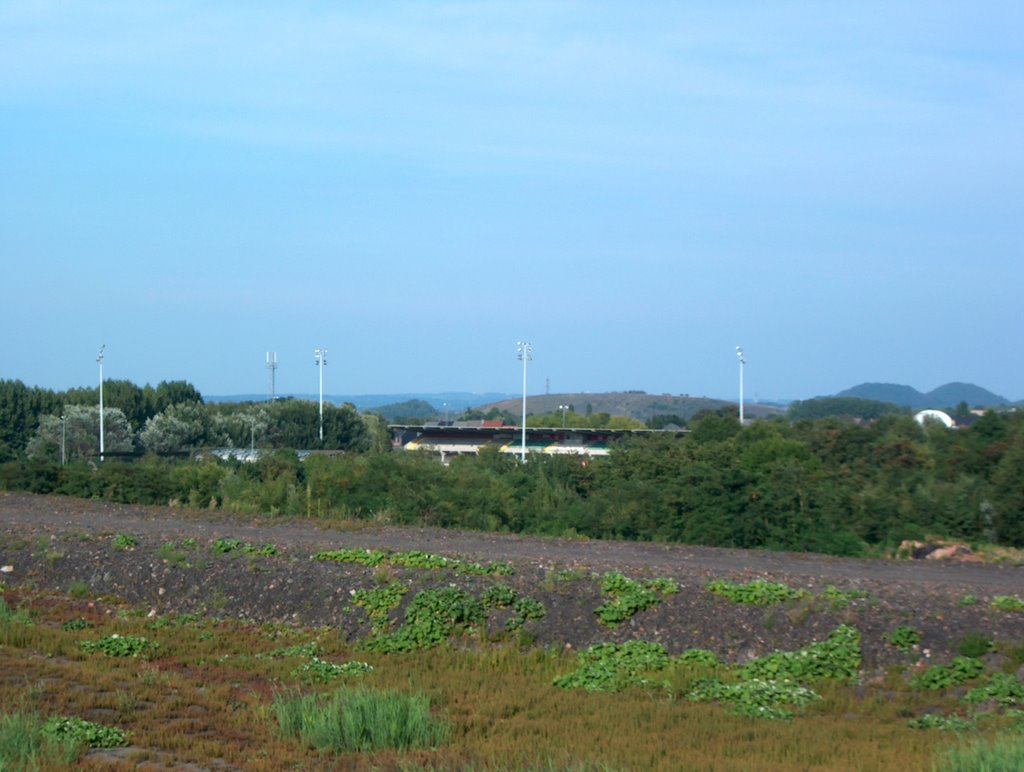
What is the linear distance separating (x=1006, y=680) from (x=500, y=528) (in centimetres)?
1365

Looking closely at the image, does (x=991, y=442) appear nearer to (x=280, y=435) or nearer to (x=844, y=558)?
(x=844, y=558)

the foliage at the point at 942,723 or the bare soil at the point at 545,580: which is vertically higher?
the bare soil at the point at 545,580

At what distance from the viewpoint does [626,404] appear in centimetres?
15750

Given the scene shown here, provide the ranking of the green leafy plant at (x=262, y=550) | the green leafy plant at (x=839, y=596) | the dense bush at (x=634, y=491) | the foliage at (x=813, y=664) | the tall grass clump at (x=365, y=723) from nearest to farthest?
the tall grass clump at (x=365, y=723) < the foliage at (x=813, y=664) < the green leafy plant at (x=839, y=596) < the green leafy plant at (x=262, y=550) < the dense bush at (x=634, y=491)

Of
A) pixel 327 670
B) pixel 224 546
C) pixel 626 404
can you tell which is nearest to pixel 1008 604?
pixel 327 670

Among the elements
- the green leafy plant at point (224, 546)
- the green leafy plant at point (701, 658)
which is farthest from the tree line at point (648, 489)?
the green leafy plant at point (701, 658)

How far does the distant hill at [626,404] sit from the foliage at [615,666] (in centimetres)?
12750

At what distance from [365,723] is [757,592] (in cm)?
579

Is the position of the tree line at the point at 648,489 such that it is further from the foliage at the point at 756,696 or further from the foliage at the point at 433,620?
the foliage at the point at 756,696

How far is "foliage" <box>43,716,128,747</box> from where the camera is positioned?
23.5 feet

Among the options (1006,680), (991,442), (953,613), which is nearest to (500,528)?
(953,613)

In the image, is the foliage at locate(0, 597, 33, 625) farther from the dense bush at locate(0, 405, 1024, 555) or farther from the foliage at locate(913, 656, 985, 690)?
the foliage at locate(913, 656, 985, 690)

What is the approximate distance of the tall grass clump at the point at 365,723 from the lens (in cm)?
739

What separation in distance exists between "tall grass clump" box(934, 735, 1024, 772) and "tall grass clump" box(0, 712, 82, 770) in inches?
216
